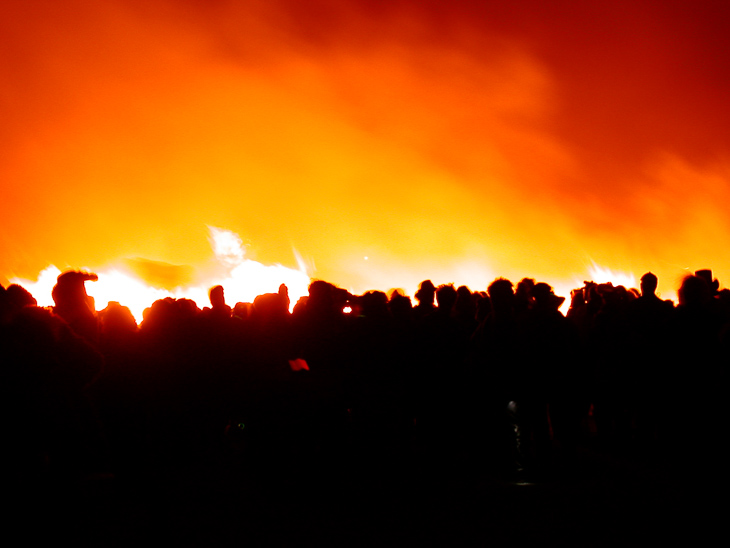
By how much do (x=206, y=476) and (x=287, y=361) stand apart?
2.34m

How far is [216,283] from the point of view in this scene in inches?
587

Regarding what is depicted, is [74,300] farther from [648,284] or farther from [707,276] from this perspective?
[707,276]

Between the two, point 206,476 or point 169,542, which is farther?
point 206,476

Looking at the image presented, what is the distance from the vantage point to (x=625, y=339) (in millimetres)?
7105

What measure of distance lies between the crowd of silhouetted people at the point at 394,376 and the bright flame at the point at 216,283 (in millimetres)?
5537

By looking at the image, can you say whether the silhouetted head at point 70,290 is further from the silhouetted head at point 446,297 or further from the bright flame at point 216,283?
the bright flame at point 216,283

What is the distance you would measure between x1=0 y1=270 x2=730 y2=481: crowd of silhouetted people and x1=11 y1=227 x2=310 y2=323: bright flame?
5537 mm

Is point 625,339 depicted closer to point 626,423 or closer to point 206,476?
point 626,423

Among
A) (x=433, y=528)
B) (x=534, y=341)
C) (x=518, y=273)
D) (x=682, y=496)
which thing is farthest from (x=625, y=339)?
(x=518, y=273)

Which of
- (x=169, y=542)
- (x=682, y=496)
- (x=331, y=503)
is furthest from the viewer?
(x=331, y=503)

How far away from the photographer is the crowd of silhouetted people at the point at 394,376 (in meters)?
5.17

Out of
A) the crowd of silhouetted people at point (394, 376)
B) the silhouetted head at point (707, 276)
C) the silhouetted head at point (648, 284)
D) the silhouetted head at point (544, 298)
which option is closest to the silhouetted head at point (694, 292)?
the crowd of silhouetted people at point (394, 376)

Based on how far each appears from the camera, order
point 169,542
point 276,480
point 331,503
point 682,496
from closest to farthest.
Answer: point 169,542 → point 682,496 → point 331,503 → point 276,480

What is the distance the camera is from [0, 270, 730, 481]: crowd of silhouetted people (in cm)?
517
